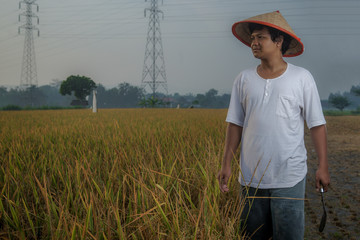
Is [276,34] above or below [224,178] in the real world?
above

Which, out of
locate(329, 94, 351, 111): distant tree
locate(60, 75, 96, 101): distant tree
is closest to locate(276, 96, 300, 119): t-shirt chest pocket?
locate(60, 75, 96, 101): distant tree

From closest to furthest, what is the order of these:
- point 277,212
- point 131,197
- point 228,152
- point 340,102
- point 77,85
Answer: point 277,212 < point 228,152 < point 131,197 < point 77,85 < point 340,102

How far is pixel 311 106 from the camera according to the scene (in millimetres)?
1705

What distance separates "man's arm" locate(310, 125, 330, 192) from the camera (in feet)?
5.44

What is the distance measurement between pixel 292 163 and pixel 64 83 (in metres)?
52.6

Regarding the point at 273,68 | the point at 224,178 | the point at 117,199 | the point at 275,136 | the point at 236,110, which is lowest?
the point at 117,199

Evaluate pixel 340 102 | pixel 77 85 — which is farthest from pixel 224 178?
pixel 340 102

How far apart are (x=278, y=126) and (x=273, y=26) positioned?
490 millimetres

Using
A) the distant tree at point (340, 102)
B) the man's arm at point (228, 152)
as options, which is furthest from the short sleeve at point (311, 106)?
the distant tree at point (340, 102)

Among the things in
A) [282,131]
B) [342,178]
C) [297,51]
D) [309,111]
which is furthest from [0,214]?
[342,178]

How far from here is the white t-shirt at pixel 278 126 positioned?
5.36 ft

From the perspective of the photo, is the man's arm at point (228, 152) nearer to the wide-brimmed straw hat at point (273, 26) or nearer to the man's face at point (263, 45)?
the man's face at point (263, 45)

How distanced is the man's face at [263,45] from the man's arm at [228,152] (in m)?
0.41

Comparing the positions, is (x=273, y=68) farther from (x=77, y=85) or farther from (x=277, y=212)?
(x=77, y=85)
